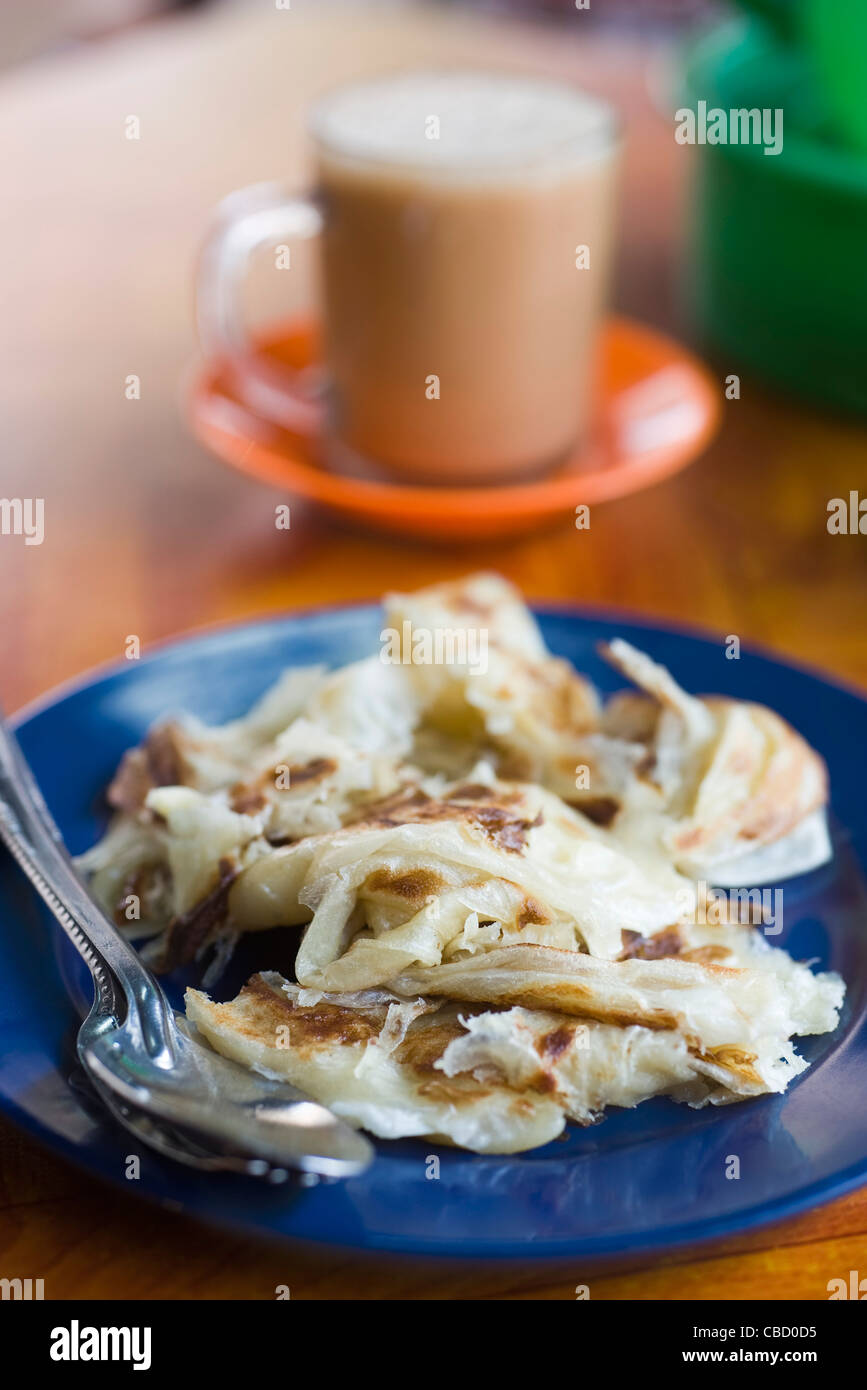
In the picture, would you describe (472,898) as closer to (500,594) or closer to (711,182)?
(500,594)

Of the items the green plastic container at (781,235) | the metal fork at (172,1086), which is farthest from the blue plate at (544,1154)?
the green plastic container at (781,235)

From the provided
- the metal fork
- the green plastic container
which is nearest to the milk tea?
the green plastic container

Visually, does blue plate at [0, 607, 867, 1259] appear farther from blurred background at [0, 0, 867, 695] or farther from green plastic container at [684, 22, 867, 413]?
green plastic container at [684, 22, 867, 413]

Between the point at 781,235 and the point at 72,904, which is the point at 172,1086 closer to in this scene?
the point at 72,904

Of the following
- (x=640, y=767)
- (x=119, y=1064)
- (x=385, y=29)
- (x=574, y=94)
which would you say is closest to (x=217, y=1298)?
(x=119, y=1064)

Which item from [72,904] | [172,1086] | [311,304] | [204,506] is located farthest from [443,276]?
[172,1086]

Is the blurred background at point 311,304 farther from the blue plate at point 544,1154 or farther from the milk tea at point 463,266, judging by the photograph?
the blue plate at point 544,1154
